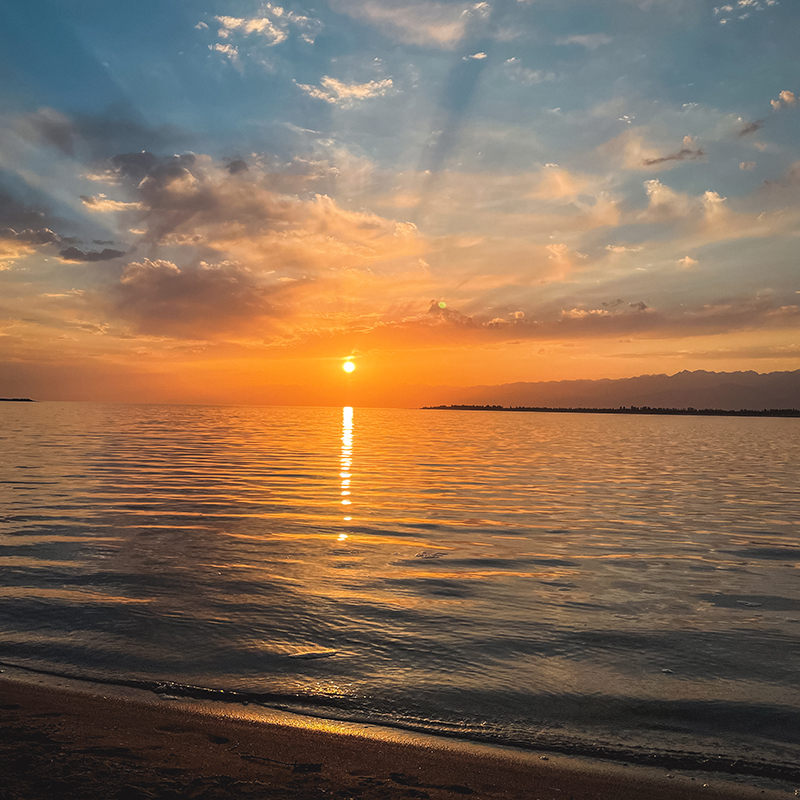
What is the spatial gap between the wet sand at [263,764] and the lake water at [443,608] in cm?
51

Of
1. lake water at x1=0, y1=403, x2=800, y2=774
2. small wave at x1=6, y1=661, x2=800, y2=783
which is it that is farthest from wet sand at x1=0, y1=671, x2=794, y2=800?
lake water at x1=0, y1=403, x2=800, y2=774

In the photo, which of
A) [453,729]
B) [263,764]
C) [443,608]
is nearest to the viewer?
[263,764]

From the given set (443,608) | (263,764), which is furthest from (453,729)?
(443,608)

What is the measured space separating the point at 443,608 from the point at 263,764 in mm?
5925

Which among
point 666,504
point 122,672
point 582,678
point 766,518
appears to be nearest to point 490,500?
point 666,504

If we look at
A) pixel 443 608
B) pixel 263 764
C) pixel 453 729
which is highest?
pixel 263 764

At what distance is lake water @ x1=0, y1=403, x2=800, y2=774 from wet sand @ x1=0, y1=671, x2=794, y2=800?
51 centimetres

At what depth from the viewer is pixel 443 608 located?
36.1 feet

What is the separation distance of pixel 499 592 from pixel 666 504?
14.8 m

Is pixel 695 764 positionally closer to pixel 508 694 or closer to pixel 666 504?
pixel 508 694

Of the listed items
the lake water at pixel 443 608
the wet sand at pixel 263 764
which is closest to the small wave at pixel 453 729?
the lake water at pixel 443 608

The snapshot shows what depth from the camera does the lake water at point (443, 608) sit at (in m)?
7.14

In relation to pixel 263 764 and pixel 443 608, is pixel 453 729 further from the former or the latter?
pixel 443 608

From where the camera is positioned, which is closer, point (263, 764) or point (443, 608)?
point (263, 764)
